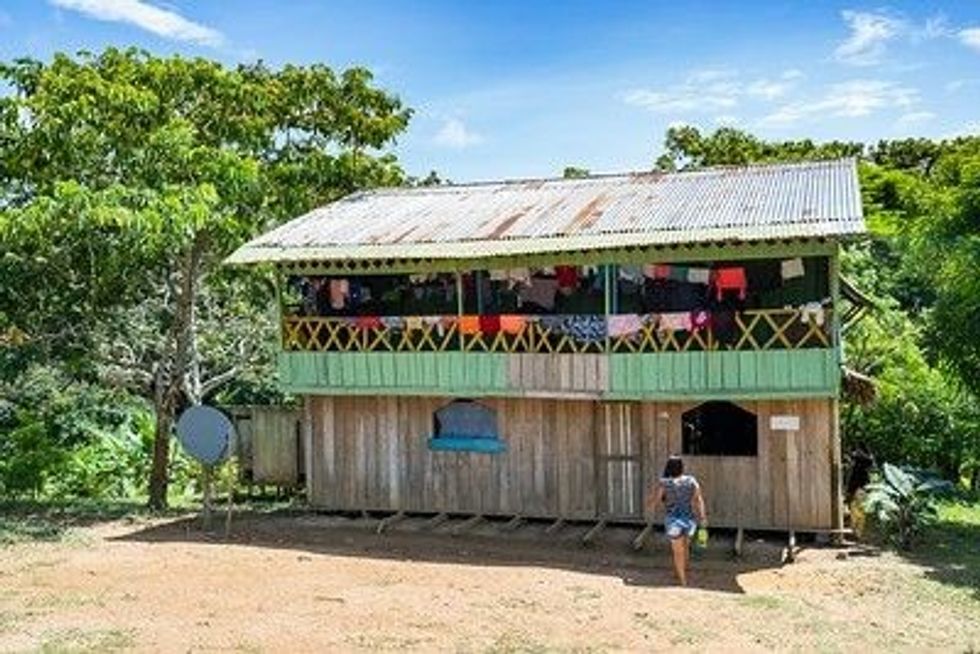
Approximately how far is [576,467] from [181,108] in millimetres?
9402

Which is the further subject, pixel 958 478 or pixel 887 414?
pixel 958 478

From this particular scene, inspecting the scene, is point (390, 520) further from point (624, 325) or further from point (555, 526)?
point (624, 325)

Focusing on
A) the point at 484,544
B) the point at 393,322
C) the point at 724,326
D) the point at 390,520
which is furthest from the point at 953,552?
the point at 393,322

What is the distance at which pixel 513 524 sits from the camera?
1886 cm

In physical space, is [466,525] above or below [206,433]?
below

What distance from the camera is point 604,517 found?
18.7 meters

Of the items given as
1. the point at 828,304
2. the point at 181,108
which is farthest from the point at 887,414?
the point at 181,108

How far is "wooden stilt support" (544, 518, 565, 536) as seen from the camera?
18453mm

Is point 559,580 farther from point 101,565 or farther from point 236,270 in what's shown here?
point 236,270

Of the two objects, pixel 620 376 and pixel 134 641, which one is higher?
pixel 620 376

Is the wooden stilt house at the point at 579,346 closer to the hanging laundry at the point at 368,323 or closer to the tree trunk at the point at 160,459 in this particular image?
the hanging laundry at the point at 368,323

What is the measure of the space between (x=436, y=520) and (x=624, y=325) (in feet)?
15.2

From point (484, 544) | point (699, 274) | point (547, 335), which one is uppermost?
point (699, 274)

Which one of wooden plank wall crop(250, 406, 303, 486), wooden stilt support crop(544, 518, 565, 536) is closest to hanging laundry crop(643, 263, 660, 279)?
wooden stilt support crop(544, 518, 565, 536)
